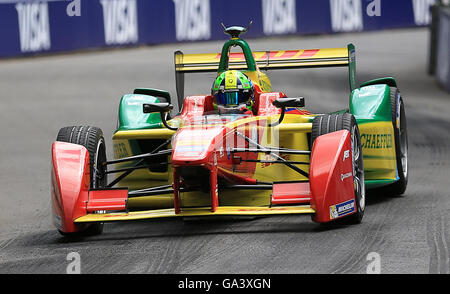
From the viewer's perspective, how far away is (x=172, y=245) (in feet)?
29.3

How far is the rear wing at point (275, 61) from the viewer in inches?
483

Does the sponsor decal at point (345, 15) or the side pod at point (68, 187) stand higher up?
the sponsor decal at point (345, 15)

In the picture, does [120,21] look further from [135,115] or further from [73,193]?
[73,193]

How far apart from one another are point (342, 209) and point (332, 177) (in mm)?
354

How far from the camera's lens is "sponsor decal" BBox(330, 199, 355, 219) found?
910 centimetres

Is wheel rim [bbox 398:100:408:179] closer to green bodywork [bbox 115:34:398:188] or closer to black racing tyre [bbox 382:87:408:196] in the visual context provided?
black racing tyre [bbox 382:87:408:196]

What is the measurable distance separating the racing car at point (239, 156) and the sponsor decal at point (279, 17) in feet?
64.7

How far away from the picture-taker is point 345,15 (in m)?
32.4

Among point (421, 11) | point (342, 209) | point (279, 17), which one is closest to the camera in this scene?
point (342, 209)

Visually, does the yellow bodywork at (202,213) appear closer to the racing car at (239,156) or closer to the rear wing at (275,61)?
the racing car at (239,156)

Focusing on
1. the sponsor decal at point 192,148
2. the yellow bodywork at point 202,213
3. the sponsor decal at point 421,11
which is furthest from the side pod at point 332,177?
the sponsor decal at point 421,11

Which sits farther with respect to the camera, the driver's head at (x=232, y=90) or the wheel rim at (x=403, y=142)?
the wheel rim at (x=403, y=142)

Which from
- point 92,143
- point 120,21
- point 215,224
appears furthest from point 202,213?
point 120,21
